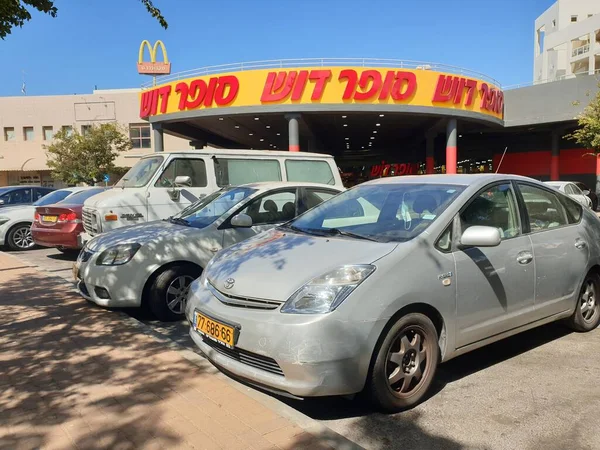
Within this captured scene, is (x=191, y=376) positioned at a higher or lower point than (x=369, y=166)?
lower

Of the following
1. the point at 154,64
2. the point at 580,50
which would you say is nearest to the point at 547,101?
the point at 154,64

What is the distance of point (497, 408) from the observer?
3.36m

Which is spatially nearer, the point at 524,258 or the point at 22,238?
the point at 524,258

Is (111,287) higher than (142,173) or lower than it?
lower

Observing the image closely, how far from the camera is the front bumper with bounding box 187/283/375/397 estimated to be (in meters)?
2.95

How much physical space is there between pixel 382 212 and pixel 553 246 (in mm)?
1623

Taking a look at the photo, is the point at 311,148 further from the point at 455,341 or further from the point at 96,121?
the point at 455,341

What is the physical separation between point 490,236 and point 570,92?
1080 inches

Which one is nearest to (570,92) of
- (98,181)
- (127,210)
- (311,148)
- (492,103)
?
(492,103)

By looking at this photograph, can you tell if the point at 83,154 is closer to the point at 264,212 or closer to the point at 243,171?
the point at 243,171

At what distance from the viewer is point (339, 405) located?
3.47 metres

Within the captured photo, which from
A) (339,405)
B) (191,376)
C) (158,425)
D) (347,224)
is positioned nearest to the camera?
(158,425)

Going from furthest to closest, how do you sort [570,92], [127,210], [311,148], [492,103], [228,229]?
[311,148] → [570,92] → [492,103] → [127,210] → [228,229]

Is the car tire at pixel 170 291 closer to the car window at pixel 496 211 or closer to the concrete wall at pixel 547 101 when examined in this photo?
the car window at pixel 496 211
